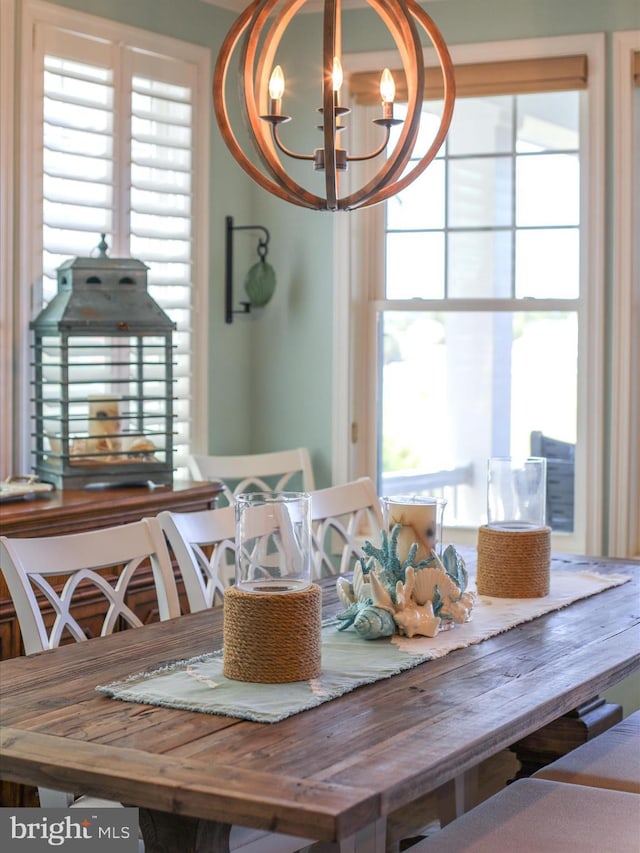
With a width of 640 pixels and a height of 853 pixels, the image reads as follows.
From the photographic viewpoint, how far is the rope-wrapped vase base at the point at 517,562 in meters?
2.44

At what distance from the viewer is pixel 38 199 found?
3543 mm

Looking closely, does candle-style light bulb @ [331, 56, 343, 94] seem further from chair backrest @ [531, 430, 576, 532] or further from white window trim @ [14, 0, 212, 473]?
chair backrest @ [531, 430, 576, 532]

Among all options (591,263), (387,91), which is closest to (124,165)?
(591,263)

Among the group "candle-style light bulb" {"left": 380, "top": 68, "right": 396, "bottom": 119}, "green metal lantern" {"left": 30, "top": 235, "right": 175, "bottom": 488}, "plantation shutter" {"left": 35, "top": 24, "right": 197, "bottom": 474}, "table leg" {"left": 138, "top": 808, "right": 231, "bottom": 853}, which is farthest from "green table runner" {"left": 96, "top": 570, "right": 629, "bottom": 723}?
"plantation shutter" {"left": 35, "top": 24, "right": 197, "bottom": 474}

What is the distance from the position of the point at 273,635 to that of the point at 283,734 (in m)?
0.23

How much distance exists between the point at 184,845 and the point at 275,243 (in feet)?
10.1

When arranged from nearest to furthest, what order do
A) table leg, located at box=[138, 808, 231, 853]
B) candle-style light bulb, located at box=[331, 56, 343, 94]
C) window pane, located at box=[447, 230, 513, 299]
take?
table leg, located at box=[138, 808, 231, 853], candle-style light bulb, located at box=[331, 56, 343, 94], window pane, located at box=[447, 230, 513, 299]

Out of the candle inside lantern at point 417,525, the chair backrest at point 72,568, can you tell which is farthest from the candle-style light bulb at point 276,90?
the chair backrest at point 72,568

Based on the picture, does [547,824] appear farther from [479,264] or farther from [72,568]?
[479,264]

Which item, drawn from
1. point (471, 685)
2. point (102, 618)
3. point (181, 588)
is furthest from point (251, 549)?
point (181, 588)

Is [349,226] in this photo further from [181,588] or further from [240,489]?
[181,588]

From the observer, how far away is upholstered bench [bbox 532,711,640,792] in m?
2.16

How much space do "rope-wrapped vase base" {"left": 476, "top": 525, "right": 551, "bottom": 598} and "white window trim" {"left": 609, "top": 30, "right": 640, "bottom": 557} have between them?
5.06 feet

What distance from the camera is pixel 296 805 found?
1.31 metres
